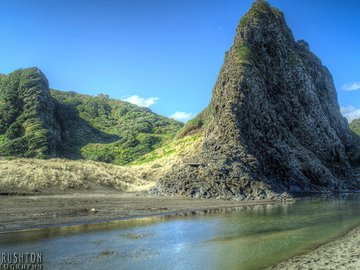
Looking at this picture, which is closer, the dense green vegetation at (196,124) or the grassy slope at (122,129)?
the dense green vegetation at (196,124)

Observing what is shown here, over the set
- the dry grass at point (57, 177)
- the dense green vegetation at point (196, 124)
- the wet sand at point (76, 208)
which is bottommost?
the wet sand at point (76, 208)

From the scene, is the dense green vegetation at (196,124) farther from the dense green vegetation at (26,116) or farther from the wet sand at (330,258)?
the wet sand at (330,258)

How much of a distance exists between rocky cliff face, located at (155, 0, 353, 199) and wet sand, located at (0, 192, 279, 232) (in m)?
9.32

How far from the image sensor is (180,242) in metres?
23.4

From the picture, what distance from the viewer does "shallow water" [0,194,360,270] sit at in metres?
18.5

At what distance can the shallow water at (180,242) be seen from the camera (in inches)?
728

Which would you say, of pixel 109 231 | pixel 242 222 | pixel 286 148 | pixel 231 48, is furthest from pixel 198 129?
pixel 109 231

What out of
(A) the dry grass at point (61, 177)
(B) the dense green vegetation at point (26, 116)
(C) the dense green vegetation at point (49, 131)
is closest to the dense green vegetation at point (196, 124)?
(C) the dense green vegetation at point (49, 131)

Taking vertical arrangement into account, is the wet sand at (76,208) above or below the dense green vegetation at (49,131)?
below

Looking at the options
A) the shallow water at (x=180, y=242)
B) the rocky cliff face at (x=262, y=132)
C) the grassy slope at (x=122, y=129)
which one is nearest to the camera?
the shallow water at (x=180, y=242)

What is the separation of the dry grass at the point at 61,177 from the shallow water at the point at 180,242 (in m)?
16.9

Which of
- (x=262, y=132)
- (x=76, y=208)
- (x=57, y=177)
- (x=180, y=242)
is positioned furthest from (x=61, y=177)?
(x=262, y=132)

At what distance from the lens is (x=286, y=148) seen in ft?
241

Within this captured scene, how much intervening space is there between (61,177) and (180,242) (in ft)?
95.7
